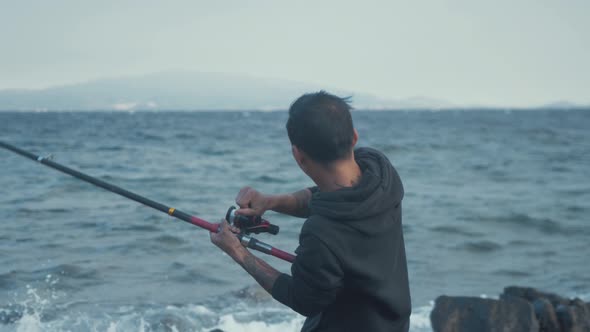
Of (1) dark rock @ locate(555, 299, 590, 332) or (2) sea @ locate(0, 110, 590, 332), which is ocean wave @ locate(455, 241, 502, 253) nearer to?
(2) sea @ locate(0, 110, 590, 332)

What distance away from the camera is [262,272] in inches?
95.7

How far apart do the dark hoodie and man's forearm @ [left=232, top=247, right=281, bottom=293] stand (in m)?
0.07

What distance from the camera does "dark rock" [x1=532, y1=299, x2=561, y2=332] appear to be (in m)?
5.28

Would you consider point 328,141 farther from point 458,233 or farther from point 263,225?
point 458,233

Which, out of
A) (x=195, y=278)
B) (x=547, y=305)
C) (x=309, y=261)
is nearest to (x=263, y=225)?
(x=309, y=261)

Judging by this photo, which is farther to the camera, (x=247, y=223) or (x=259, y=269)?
A: (x=247, y=223)

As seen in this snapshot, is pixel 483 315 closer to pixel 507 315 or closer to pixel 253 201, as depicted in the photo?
pixel 507 315

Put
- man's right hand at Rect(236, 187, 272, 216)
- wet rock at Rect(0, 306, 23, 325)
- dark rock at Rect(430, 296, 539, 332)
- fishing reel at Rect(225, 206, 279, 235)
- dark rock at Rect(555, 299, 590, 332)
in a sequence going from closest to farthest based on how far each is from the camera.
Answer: fishing reel at Rect(225, 206, 279, 235)
man's right hand at Rect(236, 187, 272, 216)
dark rock at Rect(430, 296, 539, 332)
dark rock at Rect(555, 299, 590, 332)
wet rock at Rect(0, 306, 23, 325)

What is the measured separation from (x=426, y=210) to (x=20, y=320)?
812cm

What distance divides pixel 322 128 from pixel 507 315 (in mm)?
3697

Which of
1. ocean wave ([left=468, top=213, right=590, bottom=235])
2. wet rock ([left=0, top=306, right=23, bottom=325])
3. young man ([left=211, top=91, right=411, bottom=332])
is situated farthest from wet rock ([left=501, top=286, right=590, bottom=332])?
ocean wave ([left=468, top=213, right=590, bottom=235])

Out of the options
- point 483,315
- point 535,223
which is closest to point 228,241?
point 483,315

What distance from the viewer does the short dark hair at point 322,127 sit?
2.16 m

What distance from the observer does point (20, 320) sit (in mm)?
5914
